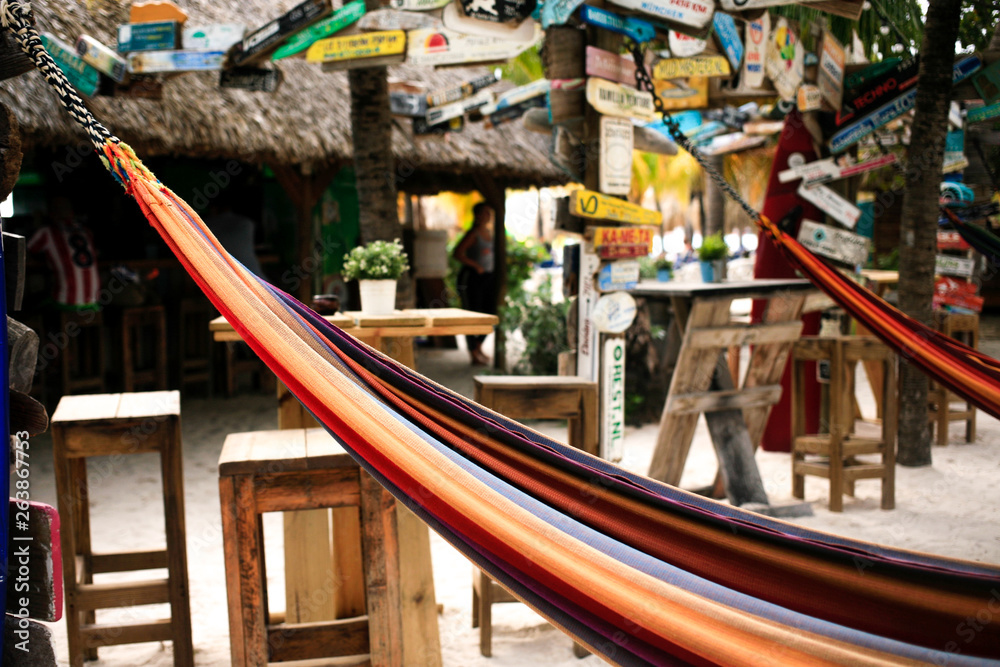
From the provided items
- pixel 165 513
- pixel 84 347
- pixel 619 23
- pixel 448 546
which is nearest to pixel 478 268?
pixel 84 347

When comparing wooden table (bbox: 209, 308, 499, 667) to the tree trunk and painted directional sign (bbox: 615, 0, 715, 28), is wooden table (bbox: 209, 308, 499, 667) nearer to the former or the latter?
painted directional sign (bbox: 615, 0, 715, 28)

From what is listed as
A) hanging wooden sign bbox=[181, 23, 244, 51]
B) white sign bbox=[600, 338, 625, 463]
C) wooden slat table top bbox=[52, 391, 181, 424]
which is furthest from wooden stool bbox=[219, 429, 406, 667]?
hanging wooden sign bbox=[181, 23, 244, 51]

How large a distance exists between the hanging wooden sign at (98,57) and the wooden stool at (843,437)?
334 centimetres

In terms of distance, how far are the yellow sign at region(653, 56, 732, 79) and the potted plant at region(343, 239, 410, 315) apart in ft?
6.50

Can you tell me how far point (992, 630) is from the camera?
1.16m

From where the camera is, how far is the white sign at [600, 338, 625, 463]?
305cm

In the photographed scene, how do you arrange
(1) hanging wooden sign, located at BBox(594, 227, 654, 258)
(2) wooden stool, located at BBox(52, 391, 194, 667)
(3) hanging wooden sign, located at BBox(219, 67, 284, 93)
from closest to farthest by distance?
(2) wooden stool, located at BBox(52, 391, 194, 667), (1) hanging wooden sign, located at BBox(594, 227, 654, 258), (3) hanging wooden sign, located at BBox(219, 67, 284, 93)

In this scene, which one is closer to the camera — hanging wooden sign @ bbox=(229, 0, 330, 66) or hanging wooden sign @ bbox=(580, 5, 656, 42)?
hanging wooden sign @ bbox=(580, 5, 656, 42)

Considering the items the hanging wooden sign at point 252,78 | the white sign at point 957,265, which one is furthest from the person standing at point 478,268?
the white sign at point 957,265

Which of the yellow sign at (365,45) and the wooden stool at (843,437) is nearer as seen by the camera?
the yellow sign at (365,45)

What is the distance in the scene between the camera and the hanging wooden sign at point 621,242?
3041 millimetres

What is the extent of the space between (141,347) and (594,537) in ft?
18.1

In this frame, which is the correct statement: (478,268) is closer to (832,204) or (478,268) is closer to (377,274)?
(832,204)

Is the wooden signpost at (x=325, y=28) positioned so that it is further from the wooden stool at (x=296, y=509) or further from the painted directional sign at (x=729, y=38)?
the wooden stool at (x=296, y=509)
